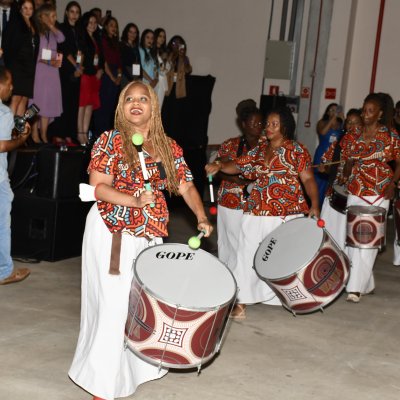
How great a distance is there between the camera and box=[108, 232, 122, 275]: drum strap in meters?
3.90

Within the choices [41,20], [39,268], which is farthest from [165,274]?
[41,20]

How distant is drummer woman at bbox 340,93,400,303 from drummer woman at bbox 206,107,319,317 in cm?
67

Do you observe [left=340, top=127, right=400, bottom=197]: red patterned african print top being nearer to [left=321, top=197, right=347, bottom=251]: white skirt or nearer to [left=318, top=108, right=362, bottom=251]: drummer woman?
[left=318, top=108, right=362, bottom=251]: drummer woman

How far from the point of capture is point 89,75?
9781mm

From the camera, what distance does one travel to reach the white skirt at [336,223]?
680cm

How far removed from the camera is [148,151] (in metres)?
3.99

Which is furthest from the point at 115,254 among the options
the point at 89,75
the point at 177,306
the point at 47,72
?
the point at 89,75

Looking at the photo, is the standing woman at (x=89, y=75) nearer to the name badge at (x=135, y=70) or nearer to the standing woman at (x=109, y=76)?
→ the standing woman at (x=109, y=76)

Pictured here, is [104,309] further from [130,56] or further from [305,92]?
[305,92]

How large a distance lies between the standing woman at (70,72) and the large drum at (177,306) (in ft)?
17.8

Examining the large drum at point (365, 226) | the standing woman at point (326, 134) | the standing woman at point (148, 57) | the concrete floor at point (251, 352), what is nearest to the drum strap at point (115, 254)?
the concrete floor at point (251, 352)

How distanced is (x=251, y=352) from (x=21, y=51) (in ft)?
14.8

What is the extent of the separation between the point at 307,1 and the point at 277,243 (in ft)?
28.7

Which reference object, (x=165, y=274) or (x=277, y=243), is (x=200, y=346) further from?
(x=277, y=243)
